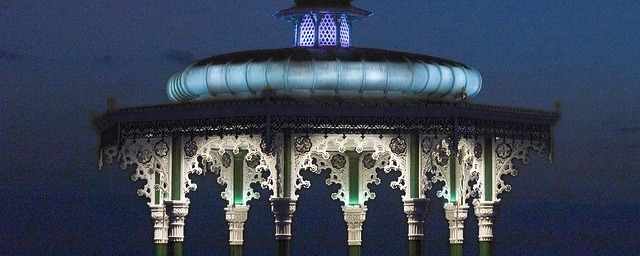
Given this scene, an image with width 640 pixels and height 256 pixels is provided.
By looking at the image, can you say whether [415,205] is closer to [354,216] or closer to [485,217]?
[354,216]

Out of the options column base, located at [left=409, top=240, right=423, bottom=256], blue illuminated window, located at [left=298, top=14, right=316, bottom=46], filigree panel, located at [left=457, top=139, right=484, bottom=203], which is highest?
blue illuminated window, located at [left=298, top=14, right=316, bottom=46]

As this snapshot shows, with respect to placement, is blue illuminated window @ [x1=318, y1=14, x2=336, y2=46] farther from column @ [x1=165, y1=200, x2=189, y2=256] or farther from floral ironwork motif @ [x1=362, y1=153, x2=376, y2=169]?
column @ [x1=165, y1=200, x2=189, y2=256]

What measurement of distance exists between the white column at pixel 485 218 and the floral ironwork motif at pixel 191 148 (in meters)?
8.01

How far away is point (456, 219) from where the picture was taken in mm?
60531

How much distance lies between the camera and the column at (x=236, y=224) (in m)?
61.6

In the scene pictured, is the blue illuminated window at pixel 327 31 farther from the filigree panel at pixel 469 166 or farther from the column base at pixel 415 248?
the column base at pixel 415 248

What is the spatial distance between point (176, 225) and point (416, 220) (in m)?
6.64

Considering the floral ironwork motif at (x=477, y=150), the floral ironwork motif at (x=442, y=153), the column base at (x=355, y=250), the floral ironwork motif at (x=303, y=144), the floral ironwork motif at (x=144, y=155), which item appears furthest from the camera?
the column base at (x=355, y=250)

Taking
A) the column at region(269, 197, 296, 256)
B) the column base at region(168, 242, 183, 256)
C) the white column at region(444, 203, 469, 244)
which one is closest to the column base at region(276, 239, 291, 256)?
the column at region(269, 197, 296, 256)

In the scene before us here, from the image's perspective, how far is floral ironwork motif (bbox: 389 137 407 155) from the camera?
189 ft

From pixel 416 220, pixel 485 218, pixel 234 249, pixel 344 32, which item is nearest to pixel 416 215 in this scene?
pixel 416 220

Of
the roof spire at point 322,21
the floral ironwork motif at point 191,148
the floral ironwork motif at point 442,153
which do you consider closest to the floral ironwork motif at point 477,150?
the floral ironwork motif at point 442,153

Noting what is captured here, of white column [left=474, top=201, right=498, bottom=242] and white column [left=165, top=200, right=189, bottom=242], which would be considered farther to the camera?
white column [left=474, top=201, right=498, bottom=242]

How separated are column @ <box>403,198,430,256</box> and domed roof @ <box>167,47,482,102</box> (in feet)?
9.42
